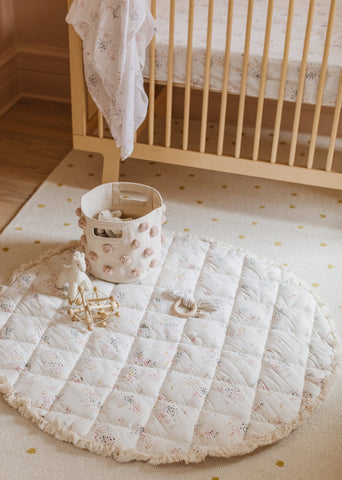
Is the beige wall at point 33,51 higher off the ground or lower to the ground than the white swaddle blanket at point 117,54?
lower

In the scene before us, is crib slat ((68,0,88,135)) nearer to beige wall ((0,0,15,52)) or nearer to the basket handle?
the basket handle

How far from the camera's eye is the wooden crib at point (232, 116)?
2.15 meters

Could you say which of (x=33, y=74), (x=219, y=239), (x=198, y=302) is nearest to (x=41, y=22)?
(x=33, y=74)

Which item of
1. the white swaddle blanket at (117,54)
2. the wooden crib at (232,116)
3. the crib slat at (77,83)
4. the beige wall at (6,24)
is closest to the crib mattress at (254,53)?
the wooden crib at (232,116)

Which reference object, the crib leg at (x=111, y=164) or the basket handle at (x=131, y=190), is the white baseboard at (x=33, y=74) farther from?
the basket handle at (x=131, y=190)

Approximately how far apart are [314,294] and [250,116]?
119 centimetres

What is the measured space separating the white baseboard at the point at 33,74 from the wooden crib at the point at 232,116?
21.4 inches

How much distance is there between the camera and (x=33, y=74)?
323 cm

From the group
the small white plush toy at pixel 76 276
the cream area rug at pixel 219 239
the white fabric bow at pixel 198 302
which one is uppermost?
the small white plush toy at pixel 76 276

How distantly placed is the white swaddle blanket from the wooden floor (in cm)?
53

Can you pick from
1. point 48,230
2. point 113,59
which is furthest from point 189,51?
point 48,230

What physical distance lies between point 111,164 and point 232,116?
2.60 ft

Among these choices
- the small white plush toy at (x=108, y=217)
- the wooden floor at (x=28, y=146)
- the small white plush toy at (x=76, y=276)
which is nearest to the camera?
the small white plush toy at (x=76, y=276)

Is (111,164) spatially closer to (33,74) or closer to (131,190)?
(131,190)
